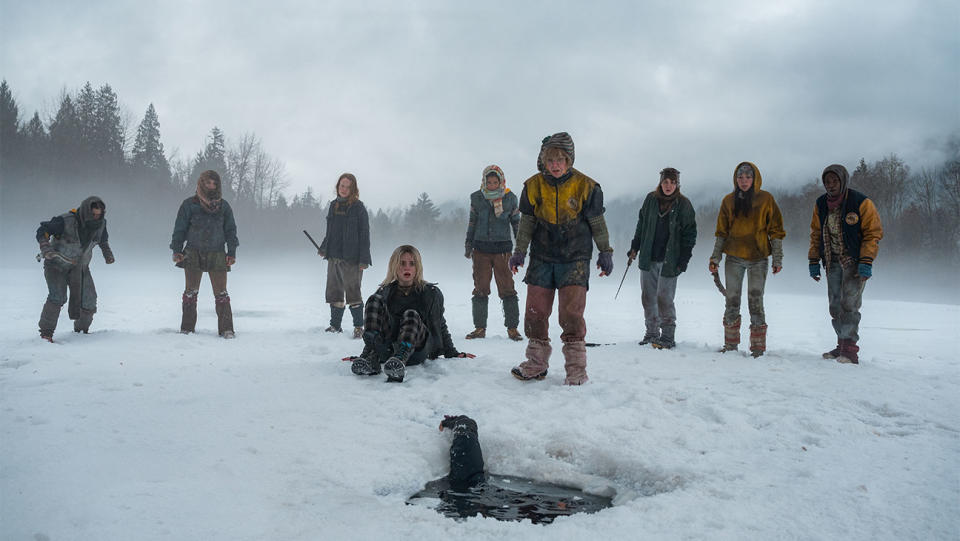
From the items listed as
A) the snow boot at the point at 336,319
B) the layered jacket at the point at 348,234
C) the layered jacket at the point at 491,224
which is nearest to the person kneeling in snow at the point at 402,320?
the layered jacket at the point at 491,224

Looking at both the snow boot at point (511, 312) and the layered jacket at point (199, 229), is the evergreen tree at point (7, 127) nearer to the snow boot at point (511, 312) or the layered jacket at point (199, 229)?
the layered jacket at point (199, 229)

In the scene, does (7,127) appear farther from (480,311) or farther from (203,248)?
(480,311)

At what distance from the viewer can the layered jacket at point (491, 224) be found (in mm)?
7527

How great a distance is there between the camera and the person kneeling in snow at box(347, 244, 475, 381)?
15.7 feet

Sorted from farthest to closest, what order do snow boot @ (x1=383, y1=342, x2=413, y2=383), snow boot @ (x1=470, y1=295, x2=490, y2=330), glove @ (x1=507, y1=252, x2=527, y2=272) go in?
1. snow boot @ (x1=470, y1=295, x2=490, y2=330)
2. glove @ (x1=507, y1=252, x2=527, y2=272)
3. snow boot @ (x1=383, y1=342, x2=413, y2=383)

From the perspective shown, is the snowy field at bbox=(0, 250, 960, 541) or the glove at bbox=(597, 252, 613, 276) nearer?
the snowy field at bbox=(0, 250, 960, 541)

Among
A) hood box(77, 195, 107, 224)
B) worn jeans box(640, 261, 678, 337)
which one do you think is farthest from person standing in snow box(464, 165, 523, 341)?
hood box(77, 195, 107, 224)

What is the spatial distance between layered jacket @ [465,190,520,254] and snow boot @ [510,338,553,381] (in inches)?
114

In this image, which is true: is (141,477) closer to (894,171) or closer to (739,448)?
(739,448)

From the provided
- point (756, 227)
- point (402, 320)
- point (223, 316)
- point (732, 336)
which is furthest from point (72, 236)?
point (756, 227)

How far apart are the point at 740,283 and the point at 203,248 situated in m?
7.23

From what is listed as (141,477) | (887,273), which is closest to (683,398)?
(141,477)

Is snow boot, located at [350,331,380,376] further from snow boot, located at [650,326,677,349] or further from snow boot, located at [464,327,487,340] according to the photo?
snow boot, located at [650,326,677,349]

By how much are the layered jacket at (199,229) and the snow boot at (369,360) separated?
363cm
